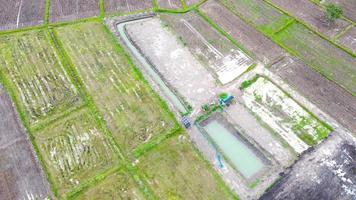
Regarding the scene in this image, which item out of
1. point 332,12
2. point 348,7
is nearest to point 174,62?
point 332,12

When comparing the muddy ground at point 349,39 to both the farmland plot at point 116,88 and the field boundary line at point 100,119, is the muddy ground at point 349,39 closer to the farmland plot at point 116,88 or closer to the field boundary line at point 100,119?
the farmland plot at point 116,88

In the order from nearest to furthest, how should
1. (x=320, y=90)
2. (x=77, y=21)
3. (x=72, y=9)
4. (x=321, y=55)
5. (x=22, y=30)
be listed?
(x=320, y=90) < (x=321, y=55) < (x=22, y=30) < (x=77, y=21) < (x=72, y=9)

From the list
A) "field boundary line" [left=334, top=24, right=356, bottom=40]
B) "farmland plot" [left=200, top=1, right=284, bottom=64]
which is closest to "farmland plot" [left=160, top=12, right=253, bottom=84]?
"farmland plot" [left=200, top=1, right=284, bottom=64]

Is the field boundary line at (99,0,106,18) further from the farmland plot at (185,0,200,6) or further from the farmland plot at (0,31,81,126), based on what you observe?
the farmland plot at (185,0,200,6)

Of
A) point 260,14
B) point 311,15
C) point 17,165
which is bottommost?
point 311,15

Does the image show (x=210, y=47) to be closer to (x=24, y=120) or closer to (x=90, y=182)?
(x=90, y=182)

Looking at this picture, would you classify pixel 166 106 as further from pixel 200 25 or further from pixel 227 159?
pixel 200 25

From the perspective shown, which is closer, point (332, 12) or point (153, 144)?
point (153, 144)
